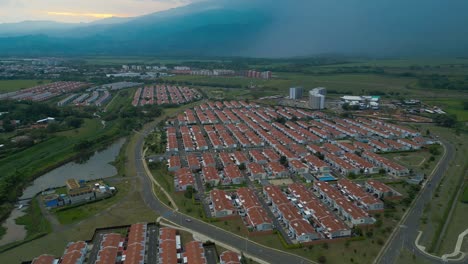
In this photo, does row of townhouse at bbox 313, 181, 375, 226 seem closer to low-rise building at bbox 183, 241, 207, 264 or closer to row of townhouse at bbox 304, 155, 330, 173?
row of townhouse at bbox 304, 155, 330, 173

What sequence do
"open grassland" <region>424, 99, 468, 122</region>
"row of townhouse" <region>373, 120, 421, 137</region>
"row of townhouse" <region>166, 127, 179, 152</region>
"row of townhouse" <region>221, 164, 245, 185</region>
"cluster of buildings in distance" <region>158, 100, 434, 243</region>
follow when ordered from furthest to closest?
1. "open grassland" <region>424, 99, 468, 122</region>
2. "row of townhouse" <region>373, 120, 421, 137</region>
3. "row of townhouse" <region>166, 127, 179, 152</region>
4. "row of townhouse" <region>221, 164, 245, 185</region>
5. "cluster of buildings in distance" <region>158, 100, 434, 243</region>

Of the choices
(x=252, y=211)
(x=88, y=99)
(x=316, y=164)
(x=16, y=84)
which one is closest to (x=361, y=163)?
(x=316, y=164)

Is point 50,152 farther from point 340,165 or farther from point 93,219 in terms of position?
point 340,165

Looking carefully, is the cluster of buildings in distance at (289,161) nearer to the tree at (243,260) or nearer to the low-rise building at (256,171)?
the low-rise building at (256,171)

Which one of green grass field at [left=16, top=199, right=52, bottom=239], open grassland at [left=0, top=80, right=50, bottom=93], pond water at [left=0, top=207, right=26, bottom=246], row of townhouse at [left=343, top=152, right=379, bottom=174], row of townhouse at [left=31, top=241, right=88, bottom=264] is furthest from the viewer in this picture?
open grassland at [left=0, top=80, right=50, bottom=93]

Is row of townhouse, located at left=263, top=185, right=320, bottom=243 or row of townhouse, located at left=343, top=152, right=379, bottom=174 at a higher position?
row of townhouse, located at left=343, top=152, right=379, bottom=174

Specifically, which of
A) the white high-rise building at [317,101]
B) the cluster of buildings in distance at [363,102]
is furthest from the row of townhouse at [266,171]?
the cluster of buildings in distance at [363,102]

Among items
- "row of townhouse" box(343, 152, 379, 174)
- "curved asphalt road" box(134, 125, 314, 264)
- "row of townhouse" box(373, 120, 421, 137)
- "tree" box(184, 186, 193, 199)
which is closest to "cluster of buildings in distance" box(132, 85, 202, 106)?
"row of townhouse" box(373, 120, 421, 137)
